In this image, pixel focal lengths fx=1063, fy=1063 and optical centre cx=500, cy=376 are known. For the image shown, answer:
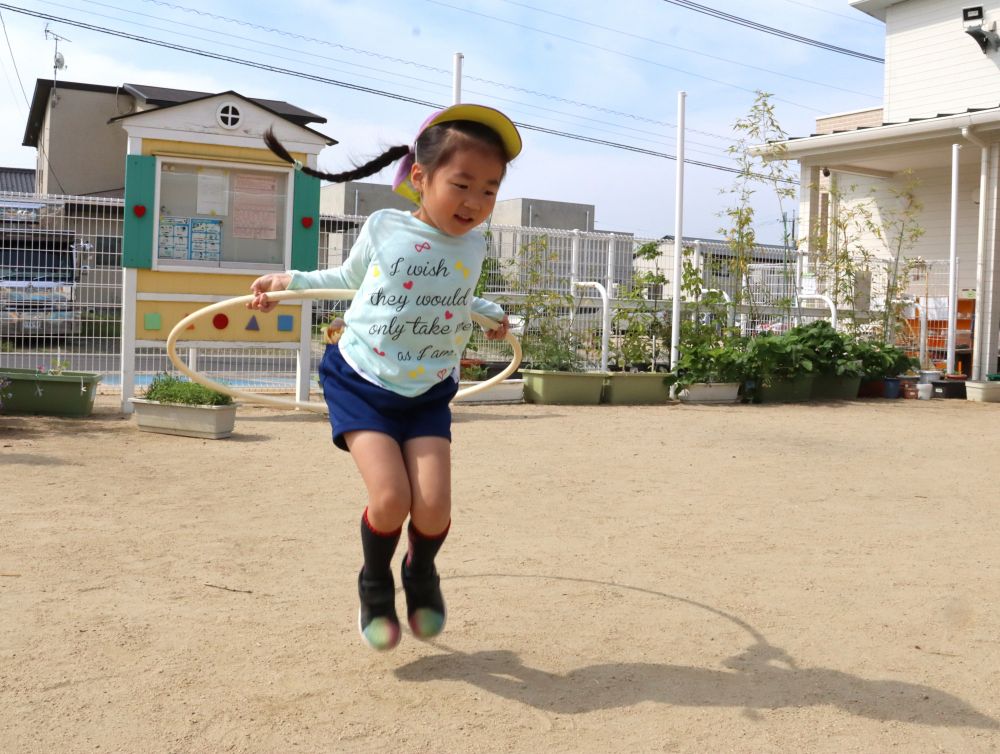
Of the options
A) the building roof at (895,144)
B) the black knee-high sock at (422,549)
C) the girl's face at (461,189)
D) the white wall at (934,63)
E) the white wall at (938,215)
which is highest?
the white wall at (934,63)

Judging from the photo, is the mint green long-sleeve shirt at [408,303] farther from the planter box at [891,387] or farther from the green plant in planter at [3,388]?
the planter box at [891,387]

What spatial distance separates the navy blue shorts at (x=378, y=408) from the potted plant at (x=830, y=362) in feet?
33.9

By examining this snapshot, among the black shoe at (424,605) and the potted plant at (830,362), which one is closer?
the black shoe at (424,605)

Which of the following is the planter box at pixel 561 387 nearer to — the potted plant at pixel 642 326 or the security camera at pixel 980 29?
the potted plant at pixel 642 326

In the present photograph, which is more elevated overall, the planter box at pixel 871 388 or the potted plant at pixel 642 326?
the potted plant at pixel 642 326

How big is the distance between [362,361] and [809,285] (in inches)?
525

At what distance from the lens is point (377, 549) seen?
325cm

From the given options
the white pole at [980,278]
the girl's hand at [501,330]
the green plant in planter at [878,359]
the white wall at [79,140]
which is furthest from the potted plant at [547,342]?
the white wall at [79,140]

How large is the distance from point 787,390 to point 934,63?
1045cm

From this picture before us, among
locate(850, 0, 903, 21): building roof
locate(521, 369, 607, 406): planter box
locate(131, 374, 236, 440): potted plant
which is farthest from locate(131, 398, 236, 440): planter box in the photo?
locate(850, 0, 903, 21): building roof

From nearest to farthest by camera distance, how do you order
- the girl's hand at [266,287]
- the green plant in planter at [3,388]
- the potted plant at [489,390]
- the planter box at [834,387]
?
the girl's hand at [266,287]
the green plant in planter at [3,388]
the potted plant at [489,390]
the planter box at [834,387]

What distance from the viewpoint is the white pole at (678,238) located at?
40.8 ft

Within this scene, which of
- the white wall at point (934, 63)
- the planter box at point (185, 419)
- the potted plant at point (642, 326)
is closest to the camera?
the planter box at point (185, 419)

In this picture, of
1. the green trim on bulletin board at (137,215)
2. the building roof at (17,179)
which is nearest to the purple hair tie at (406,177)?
the green trim on bulletin board at (137,215)
